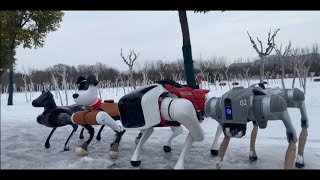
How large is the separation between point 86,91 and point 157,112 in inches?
31.1

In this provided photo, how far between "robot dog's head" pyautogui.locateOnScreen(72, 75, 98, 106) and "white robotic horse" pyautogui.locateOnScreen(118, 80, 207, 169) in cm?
38

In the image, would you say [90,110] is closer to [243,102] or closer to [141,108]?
[141,108]

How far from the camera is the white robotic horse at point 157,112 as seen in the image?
2.79 m

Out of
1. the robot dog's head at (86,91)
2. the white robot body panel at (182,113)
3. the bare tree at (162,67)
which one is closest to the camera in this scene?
the white robot body panel at (182,113)

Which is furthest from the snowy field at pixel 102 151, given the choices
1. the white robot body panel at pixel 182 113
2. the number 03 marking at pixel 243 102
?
the number 03 marking at pixel 243 102

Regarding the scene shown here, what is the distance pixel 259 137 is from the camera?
430 centimetres

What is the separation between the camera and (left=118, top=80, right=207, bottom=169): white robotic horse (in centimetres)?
279

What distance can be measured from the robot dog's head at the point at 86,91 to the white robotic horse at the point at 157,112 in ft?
1.25

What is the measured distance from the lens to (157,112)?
9.45 ft

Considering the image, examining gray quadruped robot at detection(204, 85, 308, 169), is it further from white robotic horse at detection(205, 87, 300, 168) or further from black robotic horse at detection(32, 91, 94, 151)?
black robotic horse at detection(32, 91, 94, 151)

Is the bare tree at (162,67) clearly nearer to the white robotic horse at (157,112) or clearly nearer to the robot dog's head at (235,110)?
the white robotic horse at (157,112)
